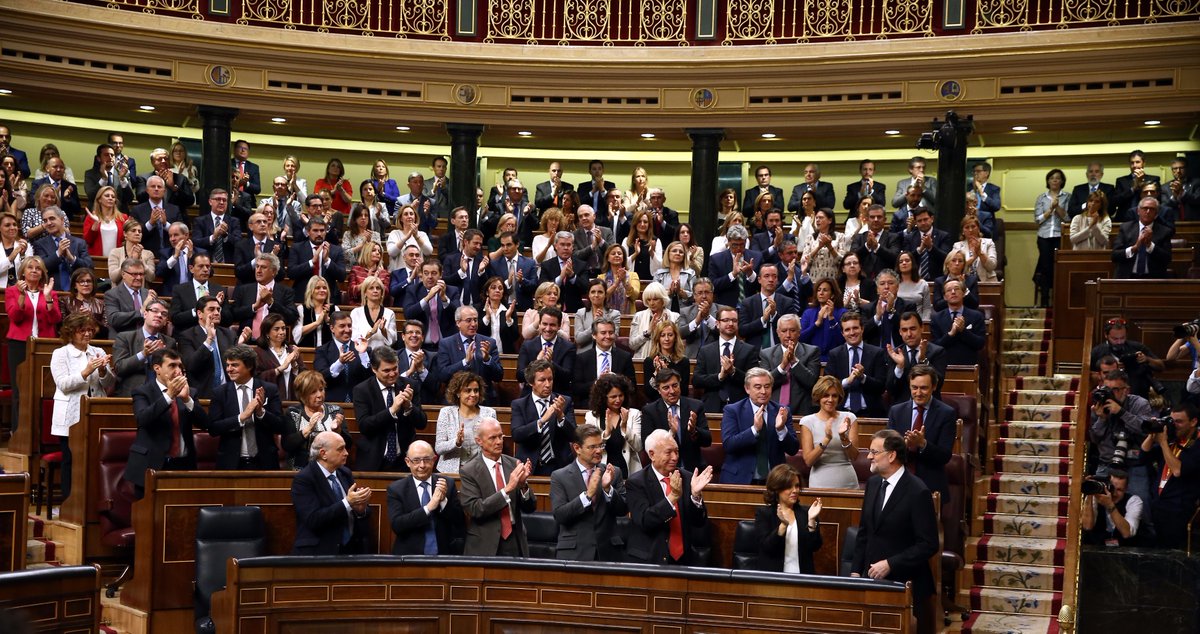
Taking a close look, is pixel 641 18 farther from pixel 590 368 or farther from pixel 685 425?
pixel 685 425

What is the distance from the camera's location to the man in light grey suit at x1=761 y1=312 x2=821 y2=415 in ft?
22.6

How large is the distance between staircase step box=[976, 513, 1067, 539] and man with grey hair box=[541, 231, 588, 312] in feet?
9.19

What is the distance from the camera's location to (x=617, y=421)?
6.40 m

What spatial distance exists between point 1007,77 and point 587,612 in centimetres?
754

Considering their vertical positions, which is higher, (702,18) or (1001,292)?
(702,18)

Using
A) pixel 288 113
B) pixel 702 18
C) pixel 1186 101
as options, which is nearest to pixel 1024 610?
pixel 1186 101

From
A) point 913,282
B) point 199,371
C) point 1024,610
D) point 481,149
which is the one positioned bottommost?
point 1024,610

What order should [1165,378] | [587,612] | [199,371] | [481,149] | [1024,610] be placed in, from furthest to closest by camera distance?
1. [481,149]
2. [1165,378]
3. [199,371]
4. [1024,610]
5. [587,612]

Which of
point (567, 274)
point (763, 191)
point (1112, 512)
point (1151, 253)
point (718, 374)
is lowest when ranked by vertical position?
point (1112, 512)

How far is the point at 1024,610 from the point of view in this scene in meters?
6.55

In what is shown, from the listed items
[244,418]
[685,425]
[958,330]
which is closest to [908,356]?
[958,330]

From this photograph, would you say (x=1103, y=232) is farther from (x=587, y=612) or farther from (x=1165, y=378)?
(x=587, y=612)

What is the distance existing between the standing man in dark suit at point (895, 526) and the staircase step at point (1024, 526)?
2.03 metres

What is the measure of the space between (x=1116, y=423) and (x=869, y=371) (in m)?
1.32
